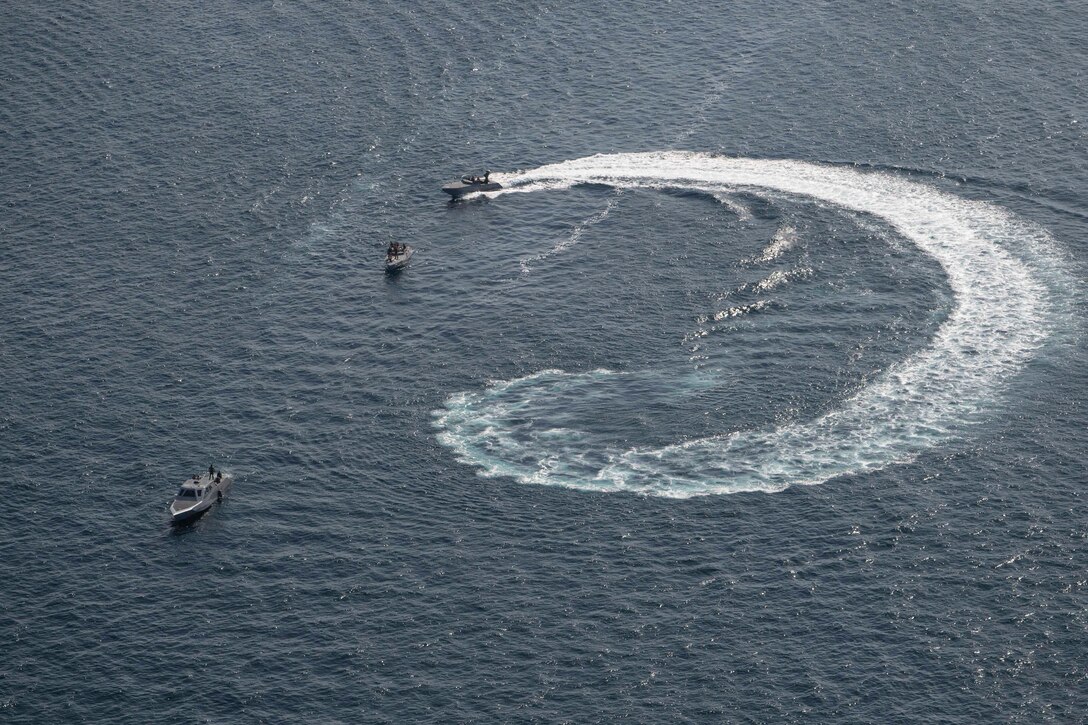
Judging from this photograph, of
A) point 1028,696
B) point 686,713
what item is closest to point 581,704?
point 686,713

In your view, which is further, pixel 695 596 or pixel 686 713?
pixel 695 596

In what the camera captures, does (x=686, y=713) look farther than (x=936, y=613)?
No

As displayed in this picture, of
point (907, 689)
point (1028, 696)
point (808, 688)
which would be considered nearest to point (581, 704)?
point (808, 688)

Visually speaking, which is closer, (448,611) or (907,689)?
(907,689)

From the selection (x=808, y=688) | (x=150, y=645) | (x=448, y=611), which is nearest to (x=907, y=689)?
(x=808, y=688)

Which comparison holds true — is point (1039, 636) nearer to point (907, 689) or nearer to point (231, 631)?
point (907, 689)

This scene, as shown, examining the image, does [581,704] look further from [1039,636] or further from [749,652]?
[1039,636]

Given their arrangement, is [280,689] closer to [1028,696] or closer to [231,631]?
[231,631]
